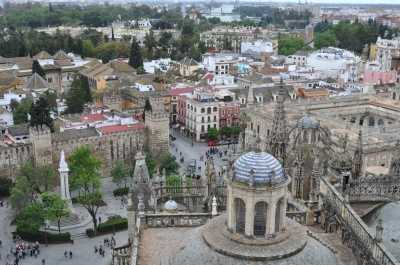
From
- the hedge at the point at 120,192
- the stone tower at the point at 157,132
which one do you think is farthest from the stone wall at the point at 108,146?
the hedge at the point at 120,192

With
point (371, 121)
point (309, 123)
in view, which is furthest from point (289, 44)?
point (309, 123)

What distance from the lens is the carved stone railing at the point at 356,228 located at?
1189 centimetres

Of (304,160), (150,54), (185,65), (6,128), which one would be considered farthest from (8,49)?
(304,160)

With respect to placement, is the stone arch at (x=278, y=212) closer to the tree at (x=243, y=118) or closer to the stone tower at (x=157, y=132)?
the stone tower at (x=157, y=132)

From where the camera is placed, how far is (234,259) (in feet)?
38.0

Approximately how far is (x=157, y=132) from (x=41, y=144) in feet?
38.0

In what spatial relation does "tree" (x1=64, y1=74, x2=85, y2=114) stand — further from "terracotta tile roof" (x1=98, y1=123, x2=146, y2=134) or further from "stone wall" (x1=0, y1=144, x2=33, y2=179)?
"stone wall" (x1=0, y1=144, x2=33, y2=179)

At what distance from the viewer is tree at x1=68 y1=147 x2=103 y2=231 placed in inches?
1496

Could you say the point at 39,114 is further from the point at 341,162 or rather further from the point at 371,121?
the point at 341,162

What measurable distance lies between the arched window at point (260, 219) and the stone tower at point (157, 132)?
38.6 metres

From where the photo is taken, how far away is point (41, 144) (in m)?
44.2

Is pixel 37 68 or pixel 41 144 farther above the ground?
pixel 37 68

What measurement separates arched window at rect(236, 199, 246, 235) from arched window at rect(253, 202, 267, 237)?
26cm

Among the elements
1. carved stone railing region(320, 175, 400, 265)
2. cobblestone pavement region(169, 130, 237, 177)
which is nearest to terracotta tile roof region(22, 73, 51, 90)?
cobblestone pavement region(169, 130, 237, 177)
